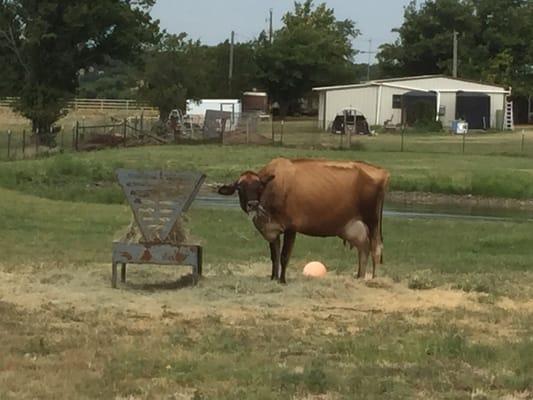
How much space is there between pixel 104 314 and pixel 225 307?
1.16m

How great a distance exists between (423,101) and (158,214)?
186 feet

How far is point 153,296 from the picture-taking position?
9742 millimetres

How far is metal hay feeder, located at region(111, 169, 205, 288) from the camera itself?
33.1ft

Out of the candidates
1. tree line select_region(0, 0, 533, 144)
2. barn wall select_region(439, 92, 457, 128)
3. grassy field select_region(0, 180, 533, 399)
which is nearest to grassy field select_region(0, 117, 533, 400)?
grassy field select_region(0, 180, 533, 399)

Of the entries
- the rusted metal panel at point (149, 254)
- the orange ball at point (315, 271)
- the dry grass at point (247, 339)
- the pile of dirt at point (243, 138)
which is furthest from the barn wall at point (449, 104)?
the rusted metal panel at point (149, 254)

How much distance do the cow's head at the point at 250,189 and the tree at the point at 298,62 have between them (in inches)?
3045

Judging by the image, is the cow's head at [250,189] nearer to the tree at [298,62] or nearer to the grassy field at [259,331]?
the grassy field at [259,331]

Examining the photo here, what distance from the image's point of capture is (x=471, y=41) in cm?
A: 8719

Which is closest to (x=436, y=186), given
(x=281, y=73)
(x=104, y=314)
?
(x=104, y=314)

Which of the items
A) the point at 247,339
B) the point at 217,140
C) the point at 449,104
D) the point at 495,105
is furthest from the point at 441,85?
the point at 247,339

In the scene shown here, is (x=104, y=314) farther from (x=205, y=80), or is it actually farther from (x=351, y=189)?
(x=205, y=80)

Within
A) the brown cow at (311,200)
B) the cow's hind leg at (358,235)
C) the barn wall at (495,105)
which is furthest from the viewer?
the barn wall at (495,105)

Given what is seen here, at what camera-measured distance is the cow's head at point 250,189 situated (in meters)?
9.98

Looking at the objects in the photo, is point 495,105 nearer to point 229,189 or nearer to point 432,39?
point 432,39
